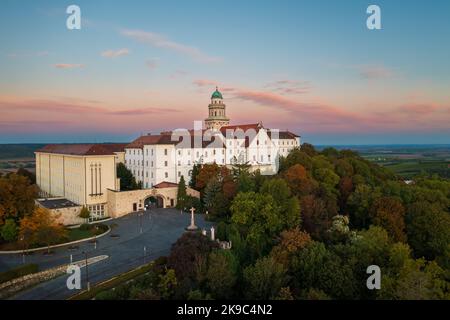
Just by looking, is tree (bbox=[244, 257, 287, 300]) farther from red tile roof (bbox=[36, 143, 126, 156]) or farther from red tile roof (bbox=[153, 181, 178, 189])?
red tile roof (bbox=[36, 143, 126, 156])

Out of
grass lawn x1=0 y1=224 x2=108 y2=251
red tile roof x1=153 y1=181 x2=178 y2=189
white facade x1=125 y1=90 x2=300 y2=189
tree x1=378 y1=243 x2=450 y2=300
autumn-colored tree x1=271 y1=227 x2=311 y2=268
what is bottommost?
tree x1=378 y1=243 x2=450 y2=300

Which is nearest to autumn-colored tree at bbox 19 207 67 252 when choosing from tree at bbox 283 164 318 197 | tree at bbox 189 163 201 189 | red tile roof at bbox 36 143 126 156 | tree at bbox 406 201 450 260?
red tile roof at bbox 36 143 126 156

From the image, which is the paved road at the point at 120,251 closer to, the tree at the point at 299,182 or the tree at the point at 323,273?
the tree at the point at 299,182

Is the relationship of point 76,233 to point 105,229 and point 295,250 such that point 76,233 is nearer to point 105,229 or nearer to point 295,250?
point 105,229

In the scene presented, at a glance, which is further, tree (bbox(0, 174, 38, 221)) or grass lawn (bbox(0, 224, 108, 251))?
tree (bbox(0, 174, 38, 221))

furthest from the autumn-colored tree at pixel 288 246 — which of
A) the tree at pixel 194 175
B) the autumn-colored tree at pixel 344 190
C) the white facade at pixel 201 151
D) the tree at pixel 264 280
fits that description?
the white facade at pixel 201 151
